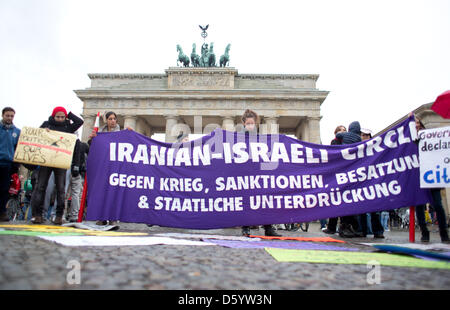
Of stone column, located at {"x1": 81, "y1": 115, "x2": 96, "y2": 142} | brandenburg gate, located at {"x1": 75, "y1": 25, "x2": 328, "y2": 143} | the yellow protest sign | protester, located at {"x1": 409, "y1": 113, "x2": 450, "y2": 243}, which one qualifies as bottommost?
protester, located at {"x1": 409, "y1": 113, "x2": 450, "y2": 243}

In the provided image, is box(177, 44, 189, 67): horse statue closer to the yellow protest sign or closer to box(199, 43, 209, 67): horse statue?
box(199, 43, 209, 67): horse statue

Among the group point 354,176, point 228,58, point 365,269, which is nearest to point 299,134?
point 228,58

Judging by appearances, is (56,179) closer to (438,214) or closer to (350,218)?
(350,218)

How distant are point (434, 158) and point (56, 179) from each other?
579 cm

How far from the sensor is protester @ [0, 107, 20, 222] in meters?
4.47

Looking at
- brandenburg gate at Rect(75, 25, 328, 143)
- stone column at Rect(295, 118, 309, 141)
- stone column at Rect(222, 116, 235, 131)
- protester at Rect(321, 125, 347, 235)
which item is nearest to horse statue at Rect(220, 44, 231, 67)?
brandenburg gate at Rect(75, 25, 328, 143)

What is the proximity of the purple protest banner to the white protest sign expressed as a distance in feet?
0.32

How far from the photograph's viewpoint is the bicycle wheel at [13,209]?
22.9ft

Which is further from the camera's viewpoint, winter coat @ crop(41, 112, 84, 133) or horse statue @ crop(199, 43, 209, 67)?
horse statue @ crop(199, 43, 209, 67)
